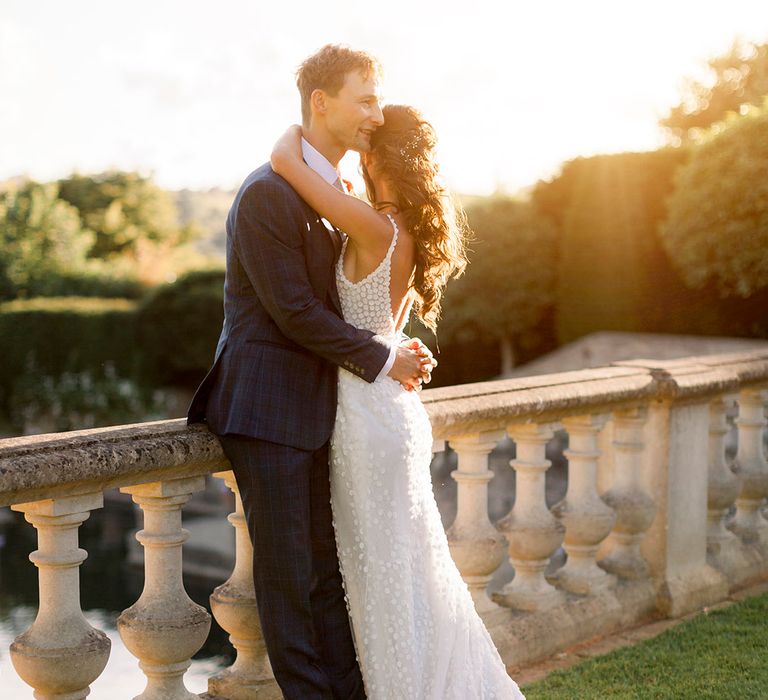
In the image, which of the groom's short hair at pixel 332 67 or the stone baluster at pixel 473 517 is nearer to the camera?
the groom's short hair at pixel 332 67

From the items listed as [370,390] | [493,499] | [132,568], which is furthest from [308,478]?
[132,568]

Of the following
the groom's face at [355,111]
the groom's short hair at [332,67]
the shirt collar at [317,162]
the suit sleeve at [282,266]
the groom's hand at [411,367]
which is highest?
the groom's short hair at [332,67]

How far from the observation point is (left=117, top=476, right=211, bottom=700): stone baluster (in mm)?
2459

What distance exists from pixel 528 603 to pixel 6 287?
35560 mm

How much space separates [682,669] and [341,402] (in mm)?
1688

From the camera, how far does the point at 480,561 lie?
10.8 ft

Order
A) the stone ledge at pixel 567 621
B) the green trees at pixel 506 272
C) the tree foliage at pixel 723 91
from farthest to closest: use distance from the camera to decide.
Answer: the tree foliage at pixel 723 91 < the green trees at pixel 506 272 < the stone ledge at pixel 567 621

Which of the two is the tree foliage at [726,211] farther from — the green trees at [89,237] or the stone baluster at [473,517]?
the green trees at [89,237]

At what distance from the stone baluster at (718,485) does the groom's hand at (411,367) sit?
2030mm

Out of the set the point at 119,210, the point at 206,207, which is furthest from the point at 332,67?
the point at 206,207

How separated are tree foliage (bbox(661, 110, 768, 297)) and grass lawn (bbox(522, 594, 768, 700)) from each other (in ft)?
42.1

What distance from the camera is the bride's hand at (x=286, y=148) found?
2.42 meters

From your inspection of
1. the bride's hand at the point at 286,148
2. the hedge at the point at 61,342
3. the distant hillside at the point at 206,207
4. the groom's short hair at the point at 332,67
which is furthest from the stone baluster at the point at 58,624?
the distant hillside at the point at 206,207

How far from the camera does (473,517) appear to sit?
329 cm
